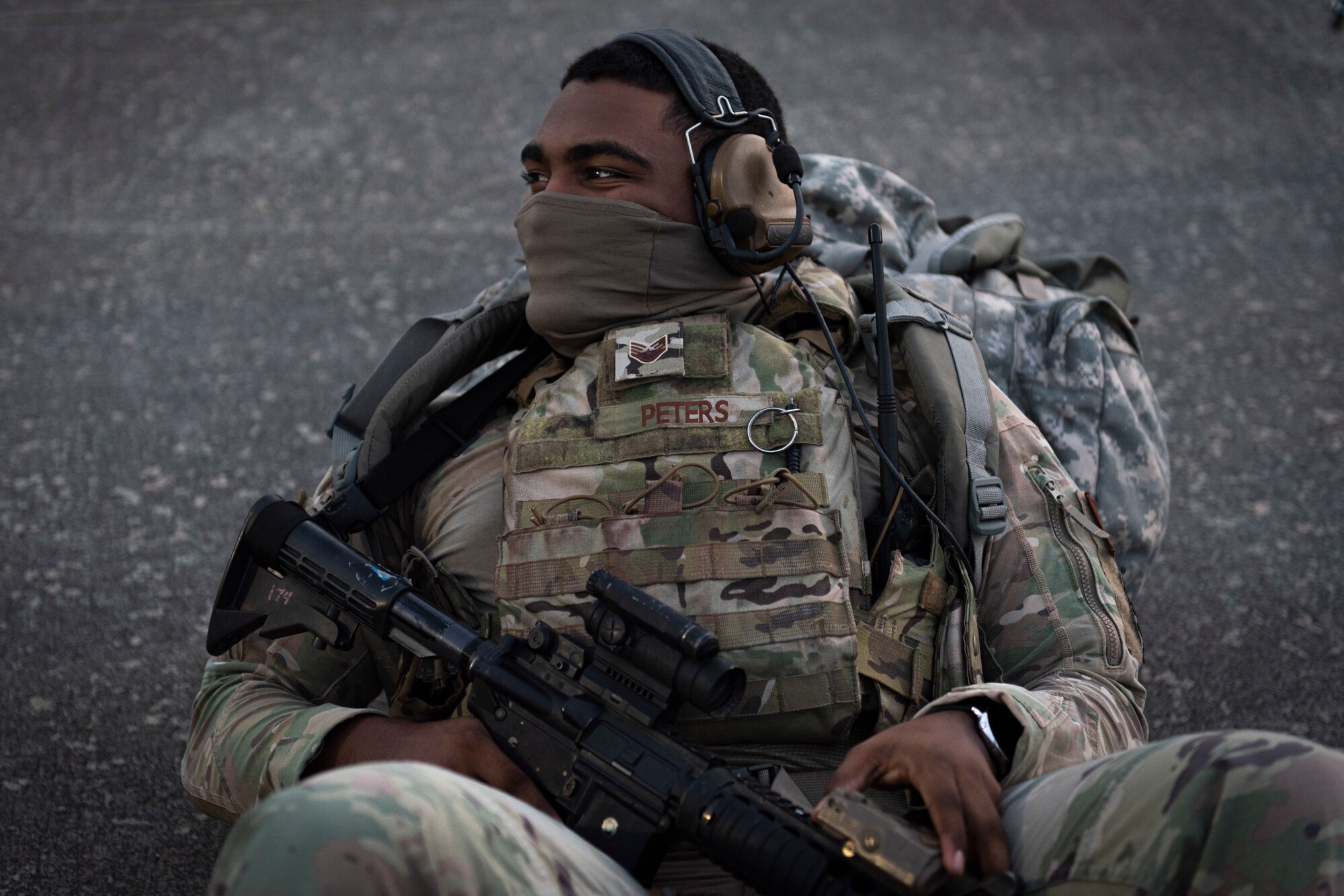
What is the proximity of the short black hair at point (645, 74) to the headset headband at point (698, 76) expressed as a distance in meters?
0.01

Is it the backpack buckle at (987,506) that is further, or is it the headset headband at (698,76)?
the headset headband at (698,76)

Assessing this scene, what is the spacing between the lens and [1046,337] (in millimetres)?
2625

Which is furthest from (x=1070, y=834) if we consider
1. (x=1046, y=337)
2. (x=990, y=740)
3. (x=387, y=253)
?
(x=387, y=253)

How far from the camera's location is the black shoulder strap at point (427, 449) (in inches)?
83.9

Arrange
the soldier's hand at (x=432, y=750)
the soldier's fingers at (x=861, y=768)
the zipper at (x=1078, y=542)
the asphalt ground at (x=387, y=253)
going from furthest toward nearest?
1. the asphalt ground at (x=387, y=253)
2. the zipper at (x=1078, y=542)
3. the soldier's hand at (x=432, y=750)
4. the soldier's fingers at (x=861, y=768)

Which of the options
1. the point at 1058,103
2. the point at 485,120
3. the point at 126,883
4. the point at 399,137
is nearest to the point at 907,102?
the point at 1058,103

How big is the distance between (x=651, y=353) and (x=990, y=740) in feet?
2.83

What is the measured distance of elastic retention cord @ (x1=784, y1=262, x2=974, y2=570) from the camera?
195 cm

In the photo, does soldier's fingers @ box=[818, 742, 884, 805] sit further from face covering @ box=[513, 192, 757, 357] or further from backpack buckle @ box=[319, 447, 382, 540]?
backpack buckle @ box=[319, 447, 382, 540]

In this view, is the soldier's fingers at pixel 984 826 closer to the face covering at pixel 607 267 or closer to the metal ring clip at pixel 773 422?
the metal ring clip at pixel 773 422

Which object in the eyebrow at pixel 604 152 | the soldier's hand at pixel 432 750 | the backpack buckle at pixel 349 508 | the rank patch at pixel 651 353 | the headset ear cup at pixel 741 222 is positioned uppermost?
the eyebrow at pixel 604 152

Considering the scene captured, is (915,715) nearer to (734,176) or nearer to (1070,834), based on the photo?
(1070,834)

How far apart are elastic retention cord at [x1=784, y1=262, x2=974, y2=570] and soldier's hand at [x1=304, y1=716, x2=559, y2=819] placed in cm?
79

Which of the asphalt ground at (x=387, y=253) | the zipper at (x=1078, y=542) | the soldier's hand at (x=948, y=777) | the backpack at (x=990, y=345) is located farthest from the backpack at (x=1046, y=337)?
the soldier's hand at (x=948, y=777)
